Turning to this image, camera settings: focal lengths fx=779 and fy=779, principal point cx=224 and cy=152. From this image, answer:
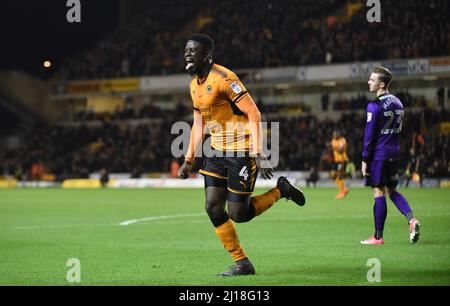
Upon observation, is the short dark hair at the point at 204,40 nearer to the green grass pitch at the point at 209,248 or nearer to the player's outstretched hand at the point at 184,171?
the player's outstretched hand at the point at 184,171

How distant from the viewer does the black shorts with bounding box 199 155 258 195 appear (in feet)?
26.9

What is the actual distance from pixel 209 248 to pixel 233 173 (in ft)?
9.97

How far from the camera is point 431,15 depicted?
35.9 metres

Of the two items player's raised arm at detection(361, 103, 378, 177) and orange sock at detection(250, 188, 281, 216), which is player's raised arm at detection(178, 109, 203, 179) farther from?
player's raised arm at detection(361, 103, 378, 177)

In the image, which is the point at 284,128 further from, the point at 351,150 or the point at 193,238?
the point at 193,238

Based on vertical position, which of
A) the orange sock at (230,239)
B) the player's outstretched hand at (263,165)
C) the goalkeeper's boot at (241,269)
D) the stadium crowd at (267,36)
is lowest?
the goalkeeper's boot at (241,269)

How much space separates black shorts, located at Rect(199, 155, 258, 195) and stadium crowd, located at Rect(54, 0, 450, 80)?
94.9 feet

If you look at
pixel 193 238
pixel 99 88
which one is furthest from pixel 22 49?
pixel 193 238

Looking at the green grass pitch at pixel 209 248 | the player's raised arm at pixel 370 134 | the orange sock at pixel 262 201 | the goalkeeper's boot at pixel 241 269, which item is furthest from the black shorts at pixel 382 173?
the goalkeeper's boot at pixel 241 269

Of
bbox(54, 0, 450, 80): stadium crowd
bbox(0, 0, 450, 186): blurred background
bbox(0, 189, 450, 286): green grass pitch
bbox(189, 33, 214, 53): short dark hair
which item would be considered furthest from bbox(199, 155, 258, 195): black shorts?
bbox(54, 0, 450, 80): stadium crowd

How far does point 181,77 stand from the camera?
1827 inches

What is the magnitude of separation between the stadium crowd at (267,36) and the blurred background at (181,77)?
0.07 metres

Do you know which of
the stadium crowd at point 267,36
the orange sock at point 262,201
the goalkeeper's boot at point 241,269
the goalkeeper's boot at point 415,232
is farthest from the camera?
the stadium crowd at point 267,36

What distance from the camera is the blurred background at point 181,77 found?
37.3 metres
